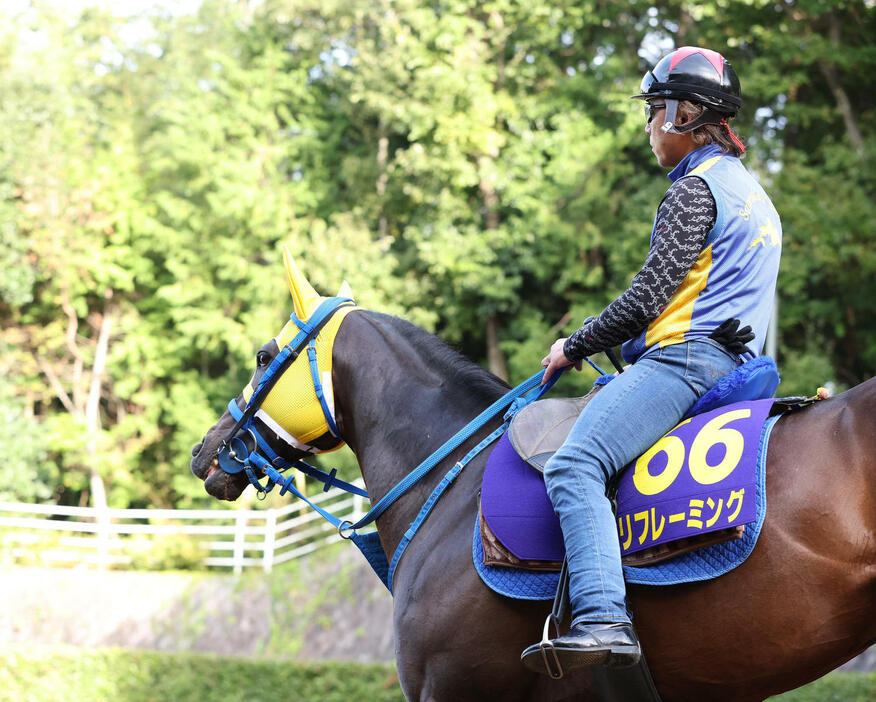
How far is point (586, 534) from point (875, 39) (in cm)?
1687

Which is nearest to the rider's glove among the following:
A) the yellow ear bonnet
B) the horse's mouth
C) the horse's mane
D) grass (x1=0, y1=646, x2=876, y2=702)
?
the horse's mane

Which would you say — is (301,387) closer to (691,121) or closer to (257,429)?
(257,429)

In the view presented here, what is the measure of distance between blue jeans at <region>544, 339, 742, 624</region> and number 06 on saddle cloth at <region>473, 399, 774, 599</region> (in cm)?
7

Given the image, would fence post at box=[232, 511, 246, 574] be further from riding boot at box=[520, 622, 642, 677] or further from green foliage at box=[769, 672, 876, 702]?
riding boot at box=[520, 622, 642, 677]

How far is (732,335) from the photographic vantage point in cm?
260

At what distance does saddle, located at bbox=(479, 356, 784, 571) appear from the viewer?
2512mm

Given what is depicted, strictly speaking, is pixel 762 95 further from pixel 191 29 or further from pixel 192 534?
pixel 191 29

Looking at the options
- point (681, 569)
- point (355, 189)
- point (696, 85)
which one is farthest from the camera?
point (355, 189)

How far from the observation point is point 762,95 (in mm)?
16516

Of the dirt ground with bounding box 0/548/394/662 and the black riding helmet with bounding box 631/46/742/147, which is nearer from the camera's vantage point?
the black riding helmet with bounding box 631/46/742/147

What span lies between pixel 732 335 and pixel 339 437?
1.61 metres

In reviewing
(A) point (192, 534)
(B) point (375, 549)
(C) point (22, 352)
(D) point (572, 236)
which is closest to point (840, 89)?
(D) point (572, 236)

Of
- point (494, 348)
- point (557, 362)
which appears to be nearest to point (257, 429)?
point (557, 362)

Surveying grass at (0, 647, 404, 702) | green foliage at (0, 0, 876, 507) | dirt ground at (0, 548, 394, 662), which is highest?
green foliage at (0, 0, 876, 507)
